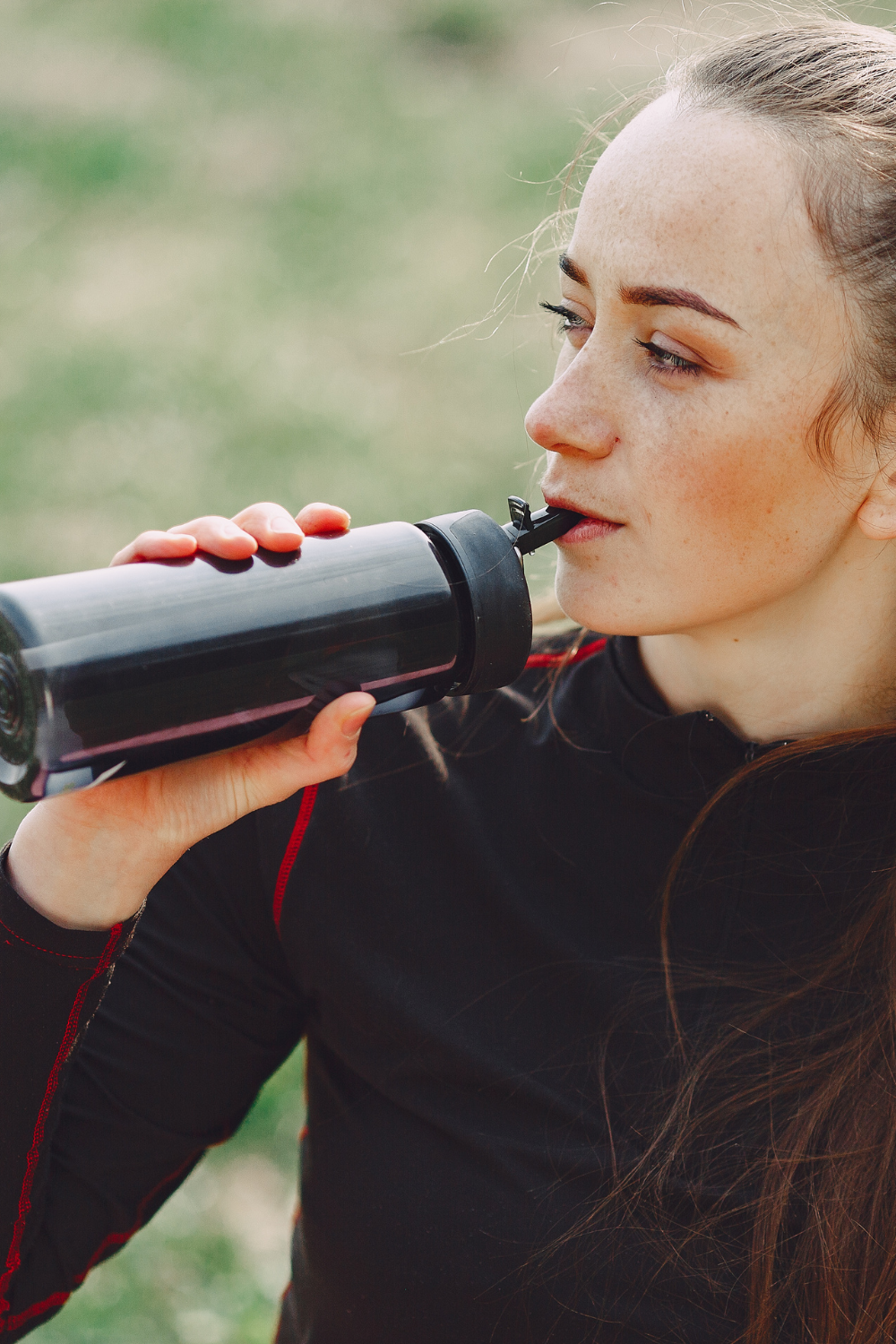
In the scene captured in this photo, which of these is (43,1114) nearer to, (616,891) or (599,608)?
(616,891)

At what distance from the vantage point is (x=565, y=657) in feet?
5.54

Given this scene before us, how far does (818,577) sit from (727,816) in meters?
0.28

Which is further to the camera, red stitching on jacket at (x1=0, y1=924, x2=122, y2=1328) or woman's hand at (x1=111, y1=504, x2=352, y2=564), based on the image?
red stitching on jacket at (x1=0, y1=924, x2=122, y2=1328)

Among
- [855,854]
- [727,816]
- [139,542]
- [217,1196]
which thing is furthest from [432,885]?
[217,1196]

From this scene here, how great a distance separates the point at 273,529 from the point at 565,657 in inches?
24.5

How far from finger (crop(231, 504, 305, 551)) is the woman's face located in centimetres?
33

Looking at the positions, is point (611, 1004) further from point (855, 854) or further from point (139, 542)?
point (139, 542)

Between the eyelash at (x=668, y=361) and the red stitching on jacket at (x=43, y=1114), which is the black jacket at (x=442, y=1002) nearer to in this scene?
the red stitching on jacket at (x=43, y=1114)

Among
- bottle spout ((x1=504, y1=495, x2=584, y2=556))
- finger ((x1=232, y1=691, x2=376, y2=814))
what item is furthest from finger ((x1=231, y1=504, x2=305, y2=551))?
bottle spout ((x1=504, y1=495, x2=584, y2=556))

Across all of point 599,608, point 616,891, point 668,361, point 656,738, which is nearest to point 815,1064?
point 616,891

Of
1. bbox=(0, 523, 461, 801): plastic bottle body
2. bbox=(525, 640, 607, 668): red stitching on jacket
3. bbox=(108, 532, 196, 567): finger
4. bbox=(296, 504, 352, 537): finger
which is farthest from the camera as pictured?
bbox=(525, 640, 607, 668): red stitching on jacket

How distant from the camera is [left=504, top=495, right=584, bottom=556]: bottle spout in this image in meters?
1.36

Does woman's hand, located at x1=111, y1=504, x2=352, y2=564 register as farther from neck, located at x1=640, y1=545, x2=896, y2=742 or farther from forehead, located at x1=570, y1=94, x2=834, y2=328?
neck, located at x1=640, y1=545, x2=896, y2=742

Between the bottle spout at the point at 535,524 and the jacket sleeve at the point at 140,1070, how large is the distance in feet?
1.51
